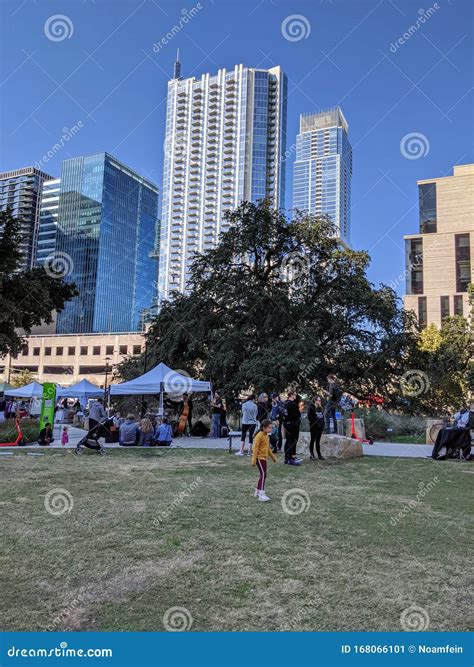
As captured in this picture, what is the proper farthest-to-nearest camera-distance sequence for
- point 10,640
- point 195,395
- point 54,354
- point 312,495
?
point 54,354, point 195,395, point 312,495, point 10,640

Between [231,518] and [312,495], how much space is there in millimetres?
2294

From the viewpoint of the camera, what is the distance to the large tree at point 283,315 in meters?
28.3

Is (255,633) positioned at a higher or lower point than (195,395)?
lower

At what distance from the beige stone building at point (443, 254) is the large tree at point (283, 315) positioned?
169 ft

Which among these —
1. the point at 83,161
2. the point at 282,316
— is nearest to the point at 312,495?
the point at 282,316

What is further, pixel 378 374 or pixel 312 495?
pixel 378 374

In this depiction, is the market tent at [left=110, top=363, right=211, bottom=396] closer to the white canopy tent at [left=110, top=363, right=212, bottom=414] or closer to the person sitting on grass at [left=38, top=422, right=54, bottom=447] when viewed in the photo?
the white canopy tent at [left=110, top=363, right=212, bottom=414]

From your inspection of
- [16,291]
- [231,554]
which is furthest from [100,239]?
[231,554]

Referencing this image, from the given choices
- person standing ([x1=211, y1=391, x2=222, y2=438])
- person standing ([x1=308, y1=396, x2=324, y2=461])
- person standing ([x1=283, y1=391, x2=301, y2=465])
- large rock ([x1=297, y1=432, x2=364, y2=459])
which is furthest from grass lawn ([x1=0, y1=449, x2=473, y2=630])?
person standing ([x1=211, y1=391, x2=222, y2=438])

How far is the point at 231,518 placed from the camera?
24.0 feet

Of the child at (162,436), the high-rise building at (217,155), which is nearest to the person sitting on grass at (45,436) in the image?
the child at (162,436)

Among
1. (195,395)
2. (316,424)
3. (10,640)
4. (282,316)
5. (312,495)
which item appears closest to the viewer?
(10,640)

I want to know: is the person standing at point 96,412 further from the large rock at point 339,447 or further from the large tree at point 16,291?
the large rock at point 339,447

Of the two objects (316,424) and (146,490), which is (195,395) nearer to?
(316,424)
